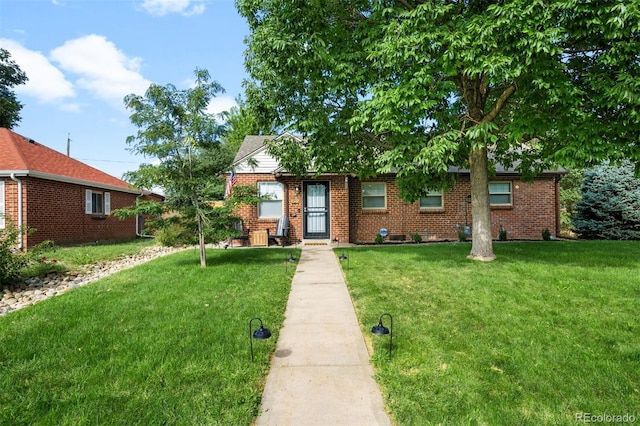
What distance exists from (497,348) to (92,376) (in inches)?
150

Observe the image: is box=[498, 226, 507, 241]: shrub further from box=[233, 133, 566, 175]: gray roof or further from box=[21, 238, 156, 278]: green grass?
box=[21, 238, 156, 278]: green grass

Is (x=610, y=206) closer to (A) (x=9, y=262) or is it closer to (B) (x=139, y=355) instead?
(B) (x=139, y=355)

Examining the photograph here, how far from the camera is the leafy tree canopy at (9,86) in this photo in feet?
75.4

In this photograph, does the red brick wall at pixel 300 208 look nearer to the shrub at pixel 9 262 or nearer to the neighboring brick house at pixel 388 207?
the neighboring brick house at pixel 388 207

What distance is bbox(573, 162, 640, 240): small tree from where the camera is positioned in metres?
13.2

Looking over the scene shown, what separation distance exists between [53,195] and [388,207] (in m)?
12.7

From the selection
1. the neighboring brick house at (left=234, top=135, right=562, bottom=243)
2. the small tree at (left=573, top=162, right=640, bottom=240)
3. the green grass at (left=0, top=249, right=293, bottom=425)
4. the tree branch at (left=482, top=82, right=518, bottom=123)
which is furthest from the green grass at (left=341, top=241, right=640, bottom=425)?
the small tree at (left=573, top=162, right=640, bottom=240)

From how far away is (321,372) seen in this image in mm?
3090

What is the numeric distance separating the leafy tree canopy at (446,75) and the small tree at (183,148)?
60.8 inches

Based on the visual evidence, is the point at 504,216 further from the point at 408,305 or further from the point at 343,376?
the point at 343,376

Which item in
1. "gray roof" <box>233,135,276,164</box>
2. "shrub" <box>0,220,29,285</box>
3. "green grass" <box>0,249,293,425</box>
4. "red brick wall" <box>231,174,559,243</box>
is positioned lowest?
"green grass" <box>0,249,293,425</box>

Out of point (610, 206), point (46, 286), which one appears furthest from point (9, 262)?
point (610, 206)

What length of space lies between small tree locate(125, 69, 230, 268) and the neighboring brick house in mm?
4857

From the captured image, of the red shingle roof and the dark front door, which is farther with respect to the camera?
the dark front door
